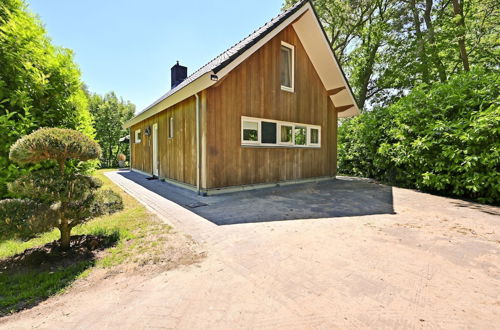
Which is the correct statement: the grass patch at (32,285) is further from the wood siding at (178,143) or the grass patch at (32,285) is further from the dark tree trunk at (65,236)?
the wood siding at (178,143)

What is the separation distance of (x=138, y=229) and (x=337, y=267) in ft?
10.5

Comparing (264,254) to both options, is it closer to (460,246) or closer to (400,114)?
(460,246)

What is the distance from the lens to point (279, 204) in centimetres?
547

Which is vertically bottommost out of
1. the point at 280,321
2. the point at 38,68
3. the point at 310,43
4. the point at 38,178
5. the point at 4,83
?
the point at 280,321

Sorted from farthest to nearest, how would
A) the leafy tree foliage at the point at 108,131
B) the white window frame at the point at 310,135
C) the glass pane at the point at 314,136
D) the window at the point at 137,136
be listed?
the leafy tree foliage at the point at 108,131 < the window at the point at 137,136 < the glass pane at the point at 314,136 < the white window frame at the point at 310,135

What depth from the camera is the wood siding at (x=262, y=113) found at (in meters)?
6.38

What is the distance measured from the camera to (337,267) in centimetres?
251

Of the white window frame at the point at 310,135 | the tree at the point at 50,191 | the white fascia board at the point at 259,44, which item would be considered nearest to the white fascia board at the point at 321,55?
the white fascia board at the point at 259,44

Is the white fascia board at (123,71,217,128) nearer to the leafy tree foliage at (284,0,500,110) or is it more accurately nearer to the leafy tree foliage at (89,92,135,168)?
the leafy tree foliage at (284,0,500,110)

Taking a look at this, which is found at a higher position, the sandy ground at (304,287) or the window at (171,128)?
the window at (171,128)

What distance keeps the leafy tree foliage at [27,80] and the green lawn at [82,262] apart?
37.2 inches

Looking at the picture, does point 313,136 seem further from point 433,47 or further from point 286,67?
point 433,47

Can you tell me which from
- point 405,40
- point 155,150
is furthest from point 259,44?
point 405,40

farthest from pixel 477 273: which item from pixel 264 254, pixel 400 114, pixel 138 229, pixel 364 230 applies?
pixel 400 114
